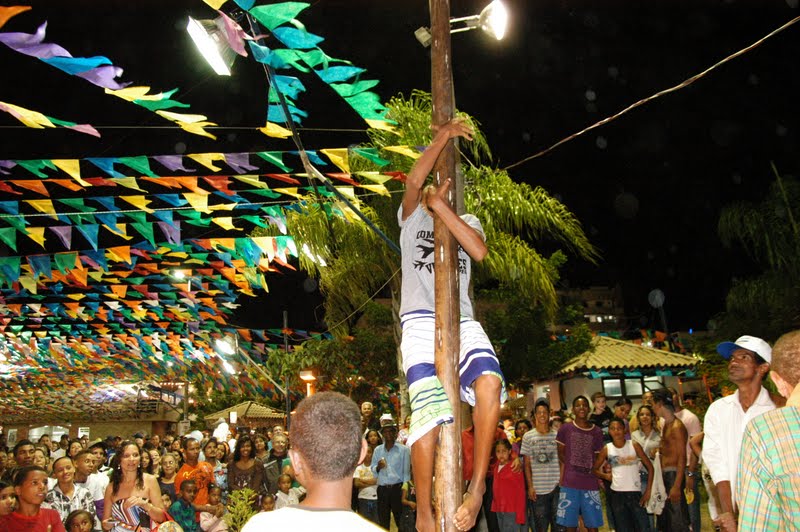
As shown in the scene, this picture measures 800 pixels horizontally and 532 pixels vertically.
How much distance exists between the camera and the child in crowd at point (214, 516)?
25.8 feet

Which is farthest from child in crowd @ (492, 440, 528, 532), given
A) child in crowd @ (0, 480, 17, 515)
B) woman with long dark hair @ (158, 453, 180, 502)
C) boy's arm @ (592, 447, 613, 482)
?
child in crowd @ (0, 480, 17, 515)

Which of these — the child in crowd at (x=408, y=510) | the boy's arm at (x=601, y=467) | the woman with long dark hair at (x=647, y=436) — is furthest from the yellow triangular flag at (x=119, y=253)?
the woman with long dark hair at (x=647, y=436)

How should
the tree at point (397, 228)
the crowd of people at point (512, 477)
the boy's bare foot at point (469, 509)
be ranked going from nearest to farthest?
the boy's bare foot at point (469, 509) < the crowd of people at point (512, 477) < the tree at point (397, 228)

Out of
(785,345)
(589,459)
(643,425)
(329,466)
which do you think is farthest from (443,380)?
(643,425)

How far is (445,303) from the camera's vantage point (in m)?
3.23

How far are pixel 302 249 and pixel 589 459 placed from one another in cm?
676

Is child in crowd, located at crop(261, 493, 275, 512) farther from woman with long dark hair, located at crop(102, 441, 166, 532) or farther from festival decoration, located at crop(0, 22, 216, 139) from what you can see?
festival decoration, located at crop(0, 22, 216, 139)

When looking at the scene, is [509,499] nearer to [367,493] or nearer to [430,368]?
[367,493]

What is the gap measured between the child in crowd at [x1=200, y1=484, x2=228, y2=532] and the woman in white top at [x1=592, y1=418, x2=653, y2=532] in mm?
4599

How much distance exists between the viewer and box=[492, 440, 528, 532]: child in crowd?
8555mm

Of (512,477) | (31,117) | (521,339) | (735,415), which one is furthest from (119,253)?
(521,339)

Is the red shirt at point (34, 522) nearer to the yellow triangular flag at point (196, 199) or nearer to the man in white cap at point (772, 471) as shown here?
the yellow triangular flag at point (196, 199)

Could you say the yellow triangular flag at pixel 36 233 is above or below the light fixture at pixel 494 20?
below

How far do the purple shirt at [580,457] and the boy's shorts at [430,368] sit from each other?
17.7 feet
